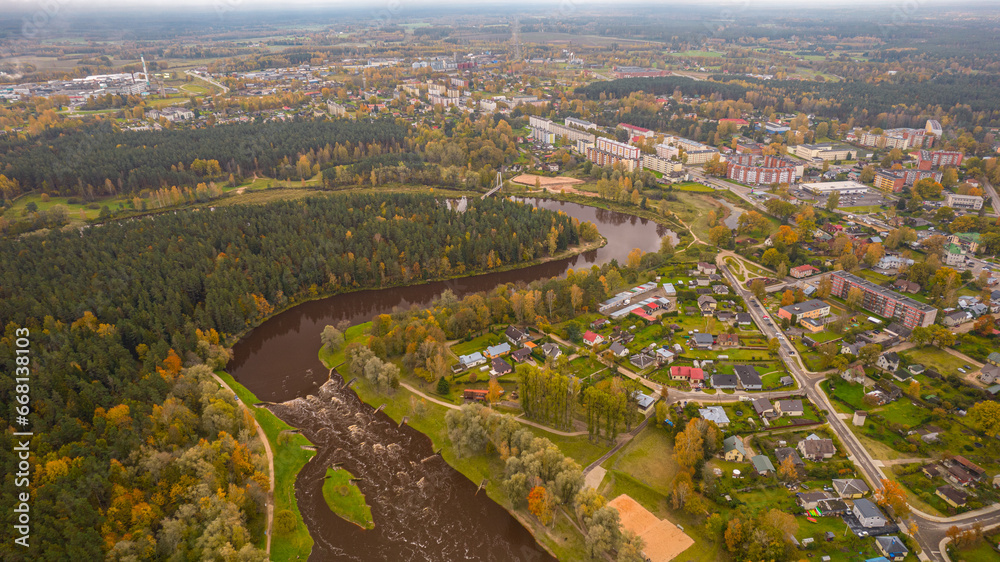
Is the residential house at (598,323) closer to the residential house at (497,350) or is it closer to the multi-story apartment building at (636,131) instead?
the residential house at (497,350)

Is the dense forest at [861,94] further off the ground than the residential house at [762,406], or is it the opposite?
the dense forest at [861,94]

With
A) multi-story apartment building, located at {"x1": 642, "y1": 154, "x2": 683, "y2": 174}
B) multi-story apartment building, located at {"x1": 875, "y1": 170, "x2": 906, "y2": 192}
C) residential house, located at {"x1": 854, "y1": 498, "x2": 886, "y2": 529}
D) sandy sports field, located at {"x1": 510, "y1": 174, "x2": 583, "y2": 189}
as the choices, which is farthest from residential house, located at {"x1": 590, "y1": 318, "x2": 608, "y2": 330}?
multi-story apartment building, located at {"x1": 875, "y1": 170, "x2": 906, "y2": 192}

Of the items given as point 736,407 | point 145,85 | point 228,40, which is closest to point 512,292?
point 736,407

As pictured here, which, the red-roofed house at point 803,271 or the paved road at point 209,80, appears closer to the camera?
the red-roofed house at point 803,271

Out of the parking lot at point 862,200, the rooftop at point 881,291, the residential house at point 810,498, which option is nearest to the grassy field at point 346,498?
the residential house at point 810,498

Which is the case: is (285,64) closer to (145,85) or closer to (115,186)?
(145,85)

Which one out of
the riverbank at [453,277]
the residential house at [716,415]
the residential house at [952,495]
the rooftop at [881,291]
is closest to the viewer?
the residential house at [952,495]
